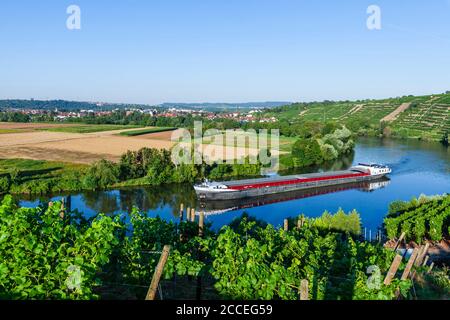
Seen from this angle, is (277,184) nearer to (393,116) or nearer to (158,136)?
(158,136)

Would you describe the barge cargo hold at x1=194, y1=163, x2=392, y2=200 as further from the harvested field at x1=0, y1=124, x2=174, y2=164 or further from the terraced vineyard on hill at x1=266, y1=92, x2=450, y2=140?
the terraced vineyard on hill at x1=266, y1=92, x2=450, y2=140

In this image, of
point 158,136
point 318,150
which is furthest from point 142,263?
Result: point 158,136

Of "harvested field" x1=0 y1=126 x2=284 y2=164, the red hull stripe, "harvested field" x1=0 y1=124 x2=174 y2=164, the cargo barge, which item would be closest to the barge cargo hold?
the red hull stripe

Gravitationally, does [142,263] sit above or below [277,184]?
above

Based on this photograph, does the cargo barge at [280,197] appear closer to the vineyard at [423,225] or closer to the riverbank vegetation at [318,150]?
the riverbank vegetation at [318,150]

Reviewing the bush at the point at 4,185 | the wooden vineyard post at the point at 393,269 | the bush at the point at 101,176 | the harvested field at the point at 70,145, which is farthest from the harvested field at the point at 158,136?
the wooden vineyard post at the point at 393,269
